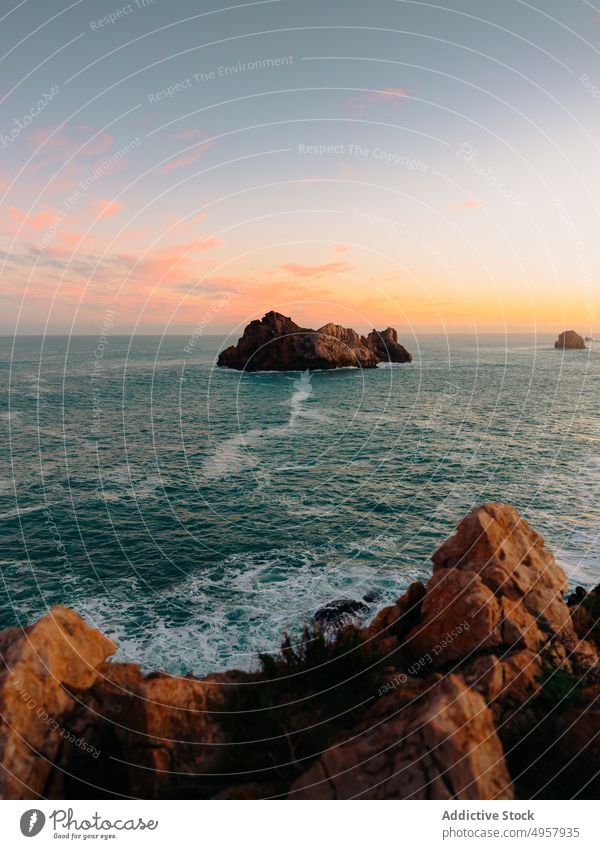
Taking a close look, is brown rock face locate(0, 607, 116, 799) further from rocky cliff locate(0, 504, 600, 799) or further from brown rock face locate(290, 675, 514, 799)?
brown rock face locate(290, 675, 514, 799)

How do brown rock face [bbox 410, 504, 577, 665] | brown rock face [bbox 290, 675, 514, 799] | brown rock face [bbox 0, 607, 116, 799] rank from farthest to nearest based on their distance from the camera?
1. brown rock face [bbox 410, 504, 577, 665]
2. brown rock face [bbox 0, 607, 116, 799]
3. brown rock face [bbox 290, 675, 514, 799]

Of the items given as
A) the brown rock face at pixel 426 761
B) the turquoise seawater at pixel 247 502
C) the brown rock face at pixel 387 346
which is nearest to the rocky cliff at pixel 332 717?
the brown rock face at pixel 426 761

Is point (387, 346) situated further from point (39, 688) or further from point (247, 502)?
point (39, 688)

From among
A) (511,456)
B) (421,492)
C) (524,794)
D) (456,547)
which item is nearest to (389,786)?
(524,794)

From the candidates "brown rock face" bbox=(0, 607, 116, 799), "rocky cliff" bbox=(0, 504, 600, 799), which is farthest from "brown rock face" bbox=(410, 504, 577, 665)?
"brown rock face" bbox=(0, 607, 116, 799)

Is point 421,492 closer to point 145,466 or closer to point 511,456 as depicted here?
point 511,456

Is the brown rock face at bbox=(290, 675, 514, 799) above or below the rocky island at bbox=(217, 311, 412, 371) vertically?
below

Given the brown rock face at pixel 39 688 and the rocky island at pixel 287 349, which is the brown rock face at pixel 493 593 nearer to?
the brown rock face at pixel 39 688
